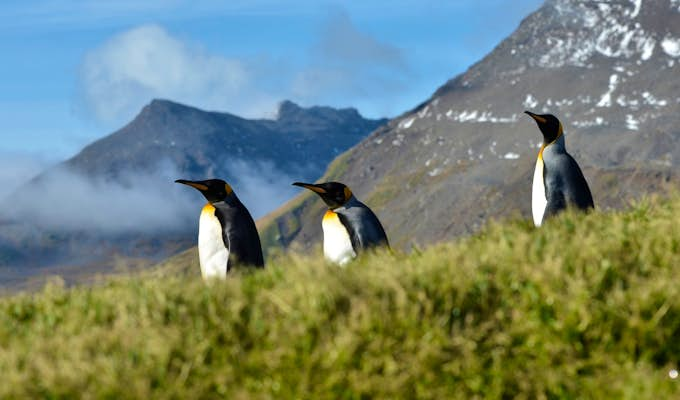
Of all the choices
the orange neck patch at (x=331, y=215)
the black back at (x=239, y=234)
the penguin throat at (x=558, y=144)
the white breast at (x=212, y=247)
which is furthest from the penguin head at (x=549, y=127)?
the white breast at (x=212, y=247)

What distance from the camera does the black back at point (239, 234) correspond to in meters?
13.2

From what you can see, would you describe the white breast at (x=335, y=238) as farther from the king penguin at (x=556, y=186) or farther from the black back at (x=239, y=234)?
the king penguin at (x=556, y=186)

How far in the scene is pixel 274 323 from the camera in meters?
6.05

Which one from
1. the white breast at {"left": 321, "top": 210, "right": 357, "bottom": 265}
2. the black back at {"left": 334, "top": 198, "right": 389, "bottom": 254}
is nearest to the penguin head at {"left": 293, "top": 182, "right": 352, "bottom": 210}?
the white breast at {"left": 321, "top": 210, "right": 357, "bottom": 265}

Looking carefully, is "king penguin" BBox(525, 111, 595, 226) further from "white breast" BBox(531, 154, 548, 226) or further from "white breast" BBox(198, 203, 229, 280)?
"white breast" BBox(198, 203, 229, 280)

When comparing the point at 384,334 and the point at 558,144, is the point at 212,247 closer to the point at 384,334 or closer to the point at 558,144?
the point at 558,144

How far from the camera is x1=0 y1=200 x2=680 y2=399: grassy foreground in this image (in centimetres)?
569

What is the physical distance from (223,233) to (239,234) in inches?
11.4

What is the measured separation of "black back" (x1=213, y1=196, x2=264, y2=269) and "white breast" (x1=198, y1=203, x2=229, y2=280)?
9 centimetres

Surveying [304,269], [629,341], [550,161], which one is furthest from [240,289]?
[550,161]

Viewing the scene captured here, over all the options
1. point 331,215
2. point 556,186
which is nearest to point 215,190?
point 331,215

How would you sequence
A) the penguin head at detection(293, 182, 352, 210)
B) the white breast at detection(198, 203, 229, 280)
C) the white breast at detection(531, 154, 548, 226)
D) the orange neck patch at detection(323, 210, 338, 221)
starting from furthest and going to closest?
the white breast at detection(531, 154, 548, 226)
the penguin head at detection(293, 182, 352, 210)
the orange neck patch at detection(323, 210, 338, 221)
the white breast at detection(198, 203, 229, 280)

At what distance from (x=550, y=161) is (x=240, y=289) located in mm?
9489

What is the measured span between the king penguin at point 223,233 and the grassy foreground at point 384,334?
20.3ft
